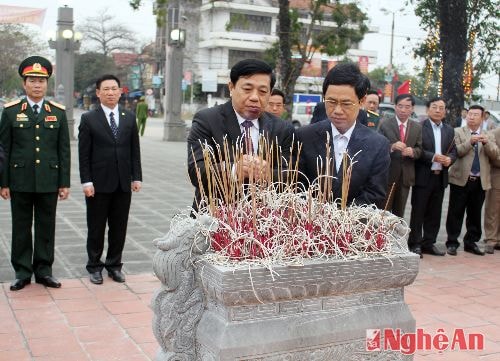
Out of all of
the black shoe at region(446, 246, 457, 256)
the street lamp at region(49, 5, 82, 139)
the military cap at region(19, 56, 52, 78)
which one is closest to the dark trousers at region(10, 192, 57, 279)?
the military cap at region(19, 56, 52, 78)

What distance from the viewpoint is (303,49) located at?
11.5m

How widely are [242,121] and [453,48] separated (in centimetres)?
655

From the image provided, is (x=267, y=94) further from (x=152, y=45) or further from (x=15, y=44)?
(x=152, y=45)

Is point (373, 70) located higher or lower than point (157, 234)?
higher

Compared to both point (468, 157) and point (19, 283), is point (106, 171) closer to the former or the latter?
point (19, 283)

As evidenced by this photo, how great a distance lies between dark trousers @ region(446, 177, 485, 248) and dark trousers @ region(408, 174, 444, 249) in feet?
0.57

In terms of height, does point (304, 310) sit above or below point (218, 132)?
below

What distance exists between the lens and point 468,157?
6359 mm

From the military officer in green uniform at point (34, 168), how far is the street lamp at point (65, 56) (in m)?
11.0

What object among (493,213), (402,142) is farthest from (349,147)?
(493,213)

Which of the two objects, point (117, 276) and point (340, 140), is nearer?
point (340, 140)

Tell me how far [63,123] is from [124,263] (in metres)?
1.31

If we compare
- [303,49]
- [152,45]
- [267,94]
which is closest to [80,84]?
[152,45]

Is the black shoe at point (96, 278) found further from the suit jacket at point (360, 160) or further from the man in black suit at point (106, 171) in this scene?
the suit jacket at point (360, 160)
